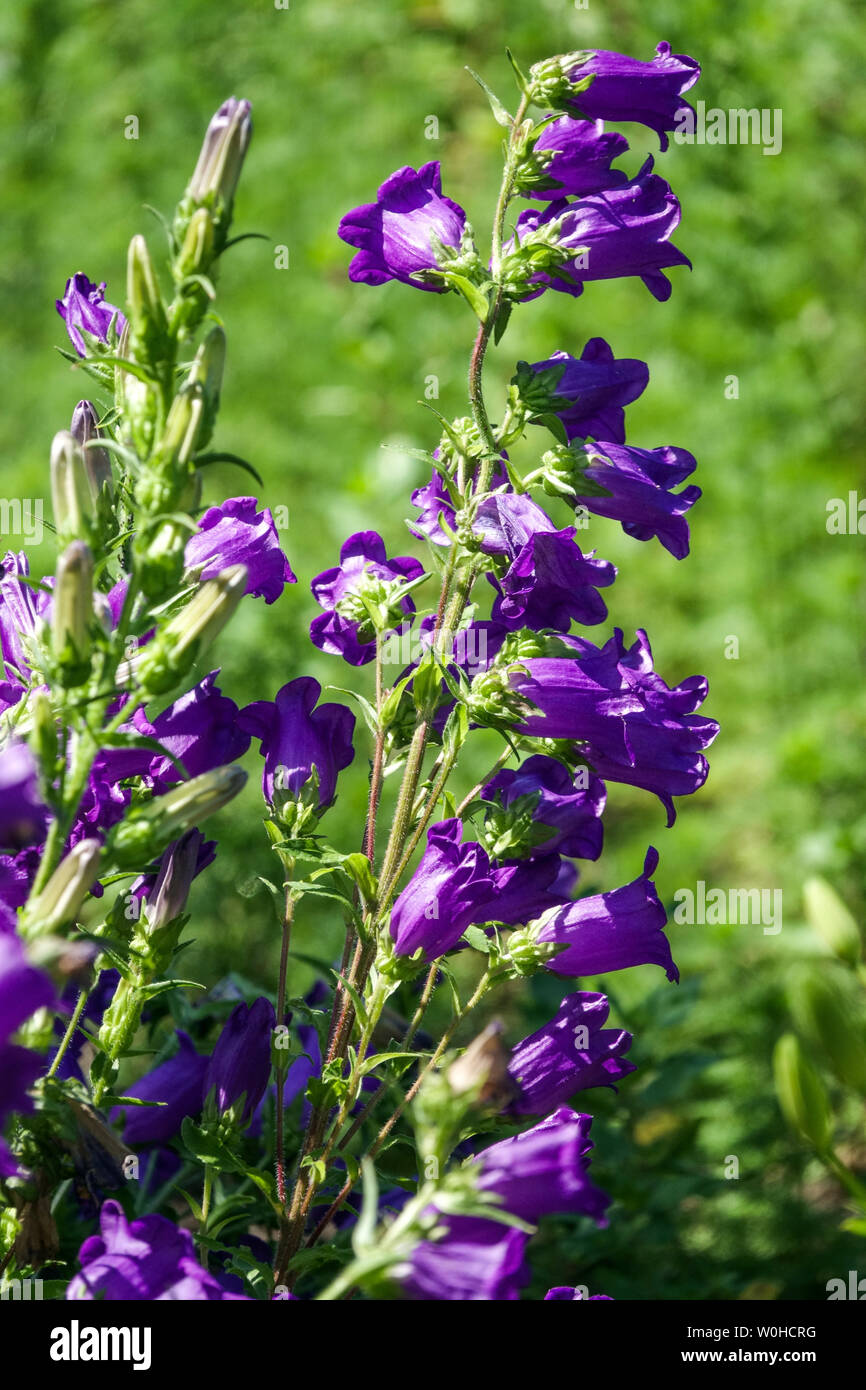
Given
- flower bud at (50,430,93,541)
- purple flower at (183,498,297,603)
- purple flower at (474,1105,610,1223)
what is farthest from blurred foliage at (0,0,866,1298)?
flower bud at (50,430,93,541)

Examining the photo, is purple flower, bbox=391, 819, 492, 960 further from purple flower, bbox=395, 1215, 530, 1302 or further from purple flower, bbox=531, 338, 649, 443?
purple flower, bbox=531, 338, 649, 443

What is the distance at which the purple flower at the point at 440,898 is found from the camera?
53.8 inches

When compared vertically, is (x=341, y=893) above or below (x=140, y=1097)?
above

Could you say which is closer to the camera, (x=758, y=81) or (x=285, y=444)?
(x=758, y=81)

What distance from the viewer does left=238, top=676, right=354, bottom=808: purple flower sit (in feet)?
5.10

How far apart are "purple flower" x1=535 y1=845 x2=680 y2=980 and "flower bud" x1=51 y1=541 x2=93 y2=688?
0.60 m

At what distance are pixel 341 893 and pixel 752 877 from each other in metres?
2.74

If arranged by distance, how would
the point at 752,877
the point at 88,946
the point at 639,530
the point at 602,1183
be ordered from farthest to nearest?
the point at 752,877, the point at 602,1183, the point at 639,530, the point at 88,946

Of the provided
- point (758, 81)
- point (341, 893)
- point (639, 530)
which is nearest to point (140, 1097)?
point (341, 893)

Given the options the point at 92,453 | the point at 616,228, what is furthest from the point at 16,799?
the point at 616,228

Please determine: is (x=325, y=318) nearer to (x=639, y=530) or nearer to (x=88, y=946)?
(x=639, y=530)

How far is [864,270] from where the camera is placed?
190 inches

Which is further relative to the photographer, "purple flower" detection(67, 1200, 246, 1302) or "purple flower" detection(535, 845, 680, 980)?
"purple flower" detection(535, 845, 680, 980)

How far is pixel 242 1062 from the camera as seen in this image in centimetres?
152
